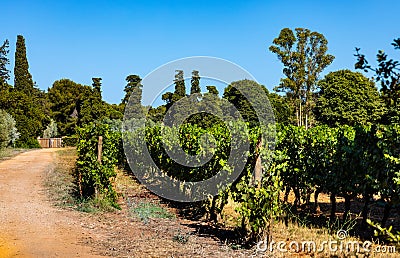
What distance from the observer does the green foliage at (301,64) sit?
129 feet

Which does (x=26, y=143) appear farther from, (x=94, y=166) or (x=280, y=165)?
(x=280, y=165)

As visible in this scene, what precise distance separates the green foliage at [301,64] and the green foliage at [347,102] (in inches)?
120

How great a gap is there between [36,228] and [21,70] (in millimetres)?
38343

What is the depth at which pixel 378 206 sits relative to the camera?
33.6ft

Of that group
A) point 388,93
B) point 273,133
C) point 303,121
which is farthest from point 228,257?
point 303,121

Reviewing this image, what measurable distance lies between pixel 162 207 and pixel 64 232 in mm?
3479

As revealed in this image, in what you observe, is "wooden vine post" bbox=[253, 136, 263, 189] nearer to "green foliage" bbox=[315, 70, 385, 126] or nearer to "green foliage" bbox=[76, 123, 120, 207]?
"green foliage" bbox=[76, 123, 120, 207]

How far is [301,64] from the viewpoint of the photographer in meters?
40.1

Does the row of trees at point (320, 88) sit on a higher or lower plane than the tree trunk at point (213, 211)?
higher

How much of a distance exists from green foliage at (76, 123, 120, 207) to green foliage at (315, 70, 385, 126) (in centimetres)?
2809
